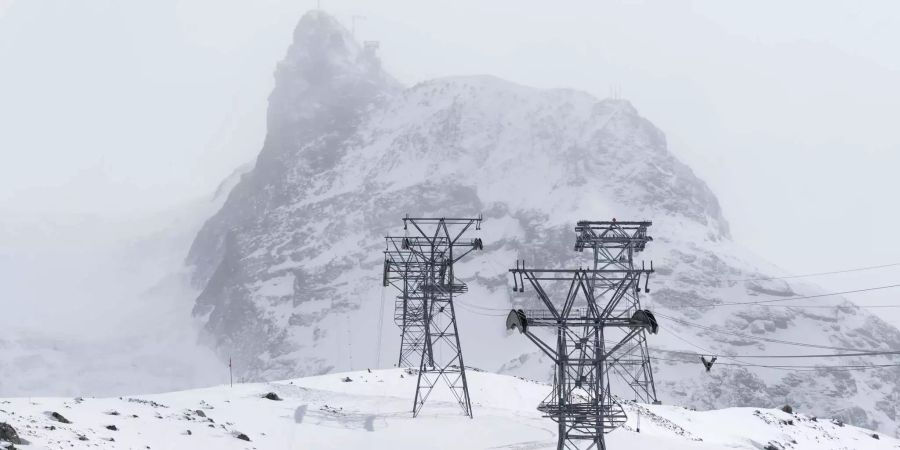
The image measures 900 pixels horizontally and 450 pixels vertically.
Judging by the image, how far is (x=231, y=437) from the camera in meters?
45.0

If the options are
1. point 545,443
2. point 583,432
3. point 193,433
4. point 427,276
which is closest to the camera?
point 583,432

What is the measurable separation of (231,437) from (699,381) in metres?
145

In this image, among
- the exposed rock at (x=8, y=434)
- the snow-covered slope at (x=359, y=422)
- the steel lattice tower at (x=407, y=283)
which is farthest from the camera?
the steel lattice tower at (x=407, y=283)

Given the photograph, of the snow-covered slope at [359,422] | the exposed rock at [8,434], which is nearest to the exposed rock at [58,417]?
the snow-covered slope at [359,422]

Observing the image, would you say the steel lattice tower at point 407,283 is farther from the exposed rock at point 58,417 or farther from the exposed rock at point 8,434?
the exposed rock at point 8,434

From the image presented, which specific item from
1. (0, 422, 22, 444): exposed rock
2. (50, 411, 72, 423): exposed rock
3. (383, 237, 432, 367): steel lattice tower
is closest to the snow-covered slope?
(50, 411, 72, 423): exposed rock

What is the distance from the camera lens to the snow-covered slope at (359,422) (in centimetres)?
4166

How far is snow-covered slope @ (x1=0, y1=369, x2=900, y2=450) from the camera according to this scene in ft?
137

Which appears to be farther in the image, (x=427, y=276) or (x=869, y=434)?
(x=869, y=434)

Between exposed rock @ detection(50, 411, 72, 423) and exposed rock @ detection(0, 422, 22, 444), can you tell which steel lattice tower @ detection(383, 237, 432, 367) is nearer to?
exposed rock @ detection(50, 411, 72, 423)

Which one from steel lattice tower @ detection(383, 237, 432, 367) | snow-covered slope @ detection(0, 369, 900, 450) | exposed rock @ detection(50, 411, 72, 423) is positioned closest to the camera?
exposed rock @ detection(50, 411, 72, 423)

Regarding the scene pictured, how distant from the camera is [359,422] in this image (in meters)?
53.5

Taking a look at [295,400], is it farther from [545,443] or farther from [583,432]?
[583,432]

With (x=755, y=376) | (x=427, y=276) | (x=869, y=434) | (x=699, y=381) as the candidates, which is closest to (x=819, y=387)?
(x=755, y=376)
